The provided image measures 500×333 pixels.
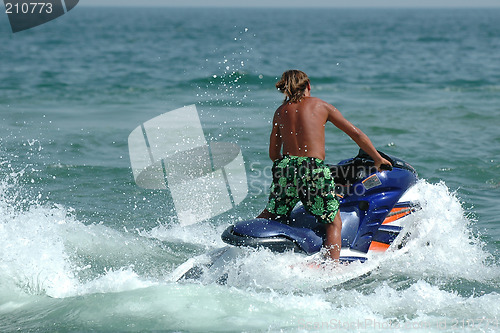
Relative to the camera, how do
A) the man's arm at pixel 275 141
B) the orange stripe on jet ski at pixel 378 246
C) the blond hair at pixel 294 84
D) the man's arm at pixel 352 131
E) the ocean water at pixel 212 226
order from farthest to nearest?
the orange stripe on jet ski at pixel 378 246, the man's arm at pixel 275 141, the man's arm at pixel 352 131, the blond hair at pixel 294 84, the ocean water at pixel 212 226

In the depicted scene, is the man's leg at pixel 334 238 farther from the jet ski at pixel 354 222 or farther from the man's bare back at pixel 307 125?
the man's bare back at pixel 307 125

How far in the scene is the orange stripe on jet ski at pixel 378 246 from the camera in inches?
223

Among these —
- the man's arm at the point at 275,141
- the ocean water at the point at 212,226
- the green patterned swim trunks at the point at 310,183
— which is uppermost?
the man's arm at the point at 275,141

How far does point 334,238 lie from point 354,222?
15.3 inches

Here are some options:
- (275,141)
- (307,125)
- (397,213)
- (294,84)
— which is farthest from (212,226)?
(294,84)

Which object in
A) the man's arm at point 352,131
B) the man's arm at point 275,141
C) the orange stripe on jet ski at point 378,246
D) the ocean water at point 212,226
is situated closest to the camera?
the ocean water at point 212,226

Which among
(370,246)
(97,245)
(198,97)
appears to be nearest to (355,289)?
(370,246)

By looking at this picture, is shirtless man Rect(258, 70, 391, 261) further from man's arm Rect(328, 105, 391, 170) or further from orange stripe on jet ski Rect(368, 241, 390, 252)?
orange stripe on jet ski Rect(368, 241, 390, 252)

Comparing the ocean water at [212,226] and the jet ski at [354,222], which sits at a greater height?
the jet ski at [354,222]

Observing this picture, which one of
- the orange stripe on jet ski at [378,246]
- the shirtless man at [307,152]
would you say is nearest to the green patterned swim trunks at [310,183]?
the shirtless man at [307,152]

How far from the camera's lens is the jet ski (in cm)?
523

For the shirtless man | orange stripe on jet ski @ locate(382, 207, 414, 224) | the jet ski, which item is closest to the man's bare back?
the shirtless man

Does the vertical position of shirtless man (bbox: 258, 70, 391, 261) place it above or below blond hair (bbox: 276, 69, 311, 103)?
below

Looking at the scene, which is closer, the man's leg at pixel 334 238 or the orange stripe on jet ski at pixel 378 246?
the man's leg at pixel 334 238
